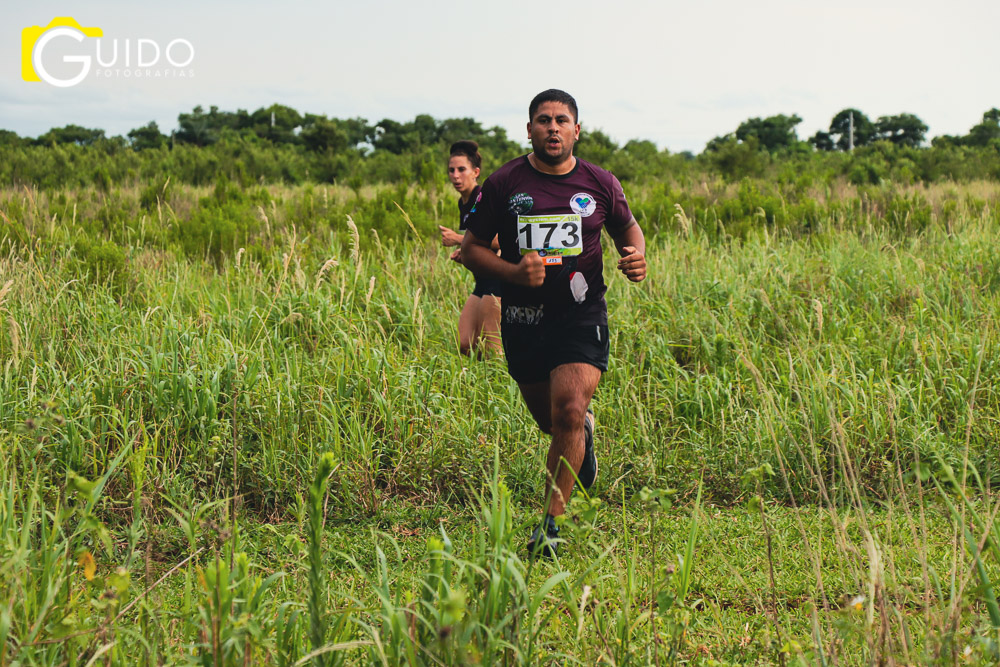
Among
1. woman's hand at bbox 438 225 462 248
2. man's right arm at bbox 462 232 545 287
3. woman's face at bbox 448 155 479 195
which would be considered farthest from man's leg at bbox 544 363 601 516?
woman's face at bbox 448 155 479 195

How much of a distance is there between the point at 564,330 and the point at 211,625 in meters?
2.02

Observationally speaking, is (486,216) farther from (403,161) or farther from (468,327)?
(403,161)

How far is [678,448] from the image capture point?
4930mm

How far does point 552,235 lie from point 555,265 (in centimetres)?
13

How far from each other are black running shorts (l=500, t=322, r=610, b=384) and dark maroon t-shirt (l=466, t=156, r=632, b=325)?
4 cm

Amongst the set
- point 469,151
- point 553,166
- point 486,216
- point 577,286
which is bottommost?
point 577,286

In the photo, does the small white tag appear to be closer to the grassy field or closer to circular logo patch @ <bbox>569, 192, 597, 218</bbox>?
circular logo patch @ <bbox>569, 192, 597, 218</bbox>

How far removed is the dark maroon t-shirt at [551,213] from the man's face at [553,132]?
3.9 inches

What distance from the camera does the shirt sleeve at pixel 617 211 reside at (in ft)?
12.7

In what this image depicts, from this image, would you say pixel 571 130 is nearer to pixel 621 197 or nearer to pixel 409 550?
pixel 621 197

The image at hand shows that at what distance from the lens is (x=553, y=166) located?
3736 millimetres

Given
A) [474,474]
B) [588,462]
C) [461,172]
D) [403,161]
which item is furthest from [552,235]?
[403,161]

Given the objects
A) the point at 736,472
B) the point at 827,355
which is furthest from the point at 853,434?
the point at 827,355

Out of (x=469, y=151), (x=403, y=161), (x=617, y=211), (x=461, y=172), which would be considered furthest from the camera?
(x=403, y=161)
